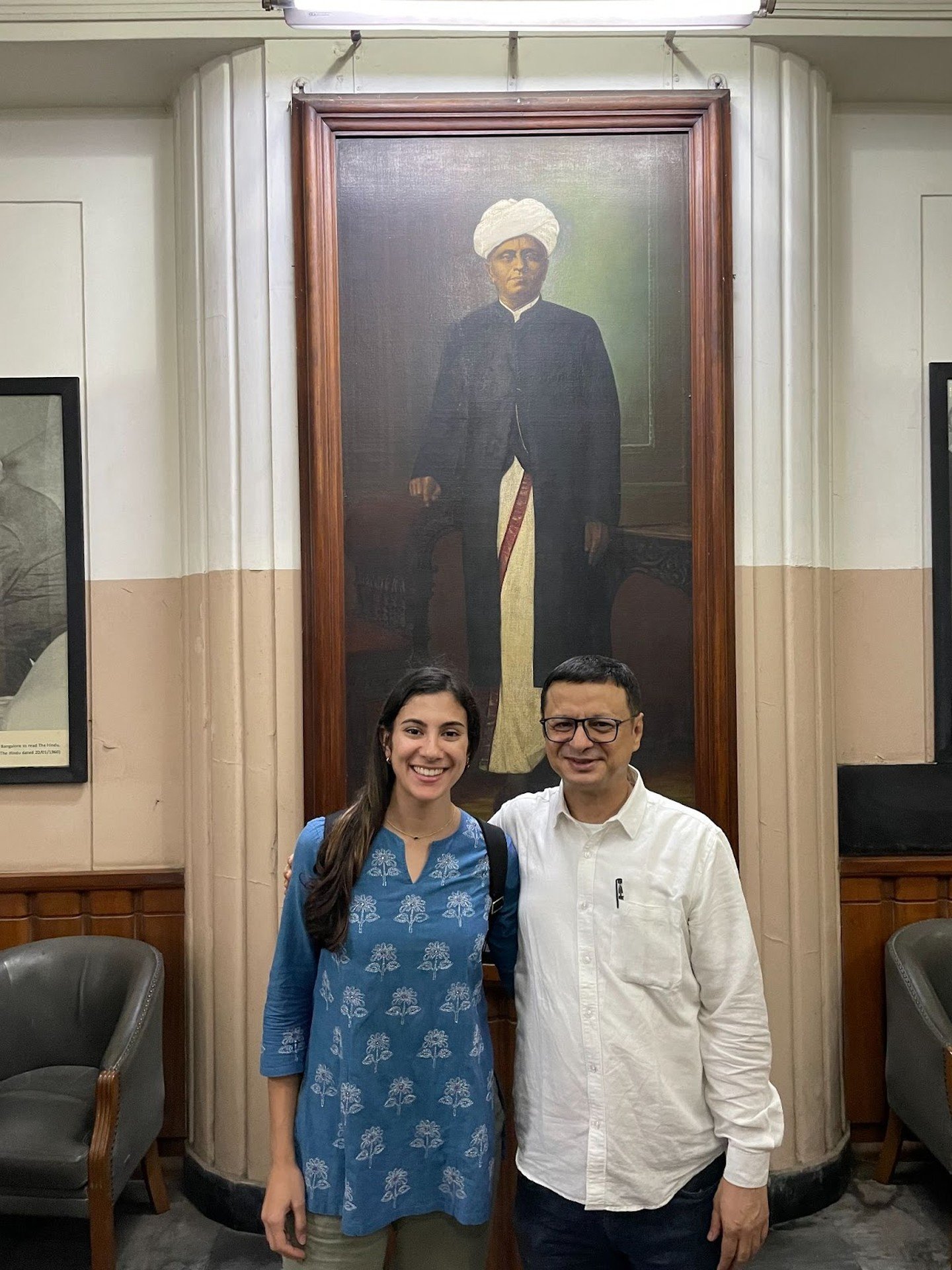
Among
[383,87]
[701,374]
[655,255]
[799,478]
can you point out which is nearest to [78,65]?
[383,87]

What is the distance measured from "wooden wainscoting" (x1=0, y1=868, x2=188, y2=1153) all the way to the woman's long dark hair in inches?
75.7

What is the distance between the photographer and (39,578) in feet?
11.2

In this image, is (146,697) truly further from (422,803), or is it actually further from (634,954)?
(634,954)

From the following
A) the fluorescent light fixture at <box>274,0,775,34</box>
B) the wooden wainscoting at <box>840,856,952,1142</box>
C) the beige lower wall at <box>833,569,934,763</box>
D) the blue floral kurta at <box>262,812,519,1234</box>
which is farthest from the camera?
the beige lower wall at <box>833,569,934,763</box>

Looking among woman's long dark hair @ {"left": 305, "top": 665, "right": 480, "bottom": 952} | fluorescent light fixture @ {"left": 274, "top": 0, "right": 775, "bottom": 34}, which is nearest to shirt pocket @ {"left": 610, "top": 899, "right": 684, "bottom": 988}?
woman's long dark hair @ {"left": 305, "top": 665, "right": 480, "bottom": 952}

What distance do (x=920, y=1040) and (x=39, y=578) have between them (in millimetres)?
3148

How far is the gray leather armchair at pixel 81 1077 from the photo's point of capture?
103 inches

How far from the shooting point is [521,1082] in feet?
5.54

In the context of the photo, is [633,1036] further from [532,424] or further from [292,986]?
[532,424]

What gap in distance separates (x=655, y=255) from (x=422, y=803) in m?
2.22

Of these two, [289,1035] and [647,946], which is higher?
[647,946]

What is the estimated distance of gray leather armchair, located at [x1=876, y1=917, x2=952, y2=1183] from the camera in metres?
2.85

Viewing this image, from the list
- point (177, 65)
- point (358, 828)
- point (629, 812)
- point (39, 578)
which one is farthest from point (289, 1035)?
point (177, 65)

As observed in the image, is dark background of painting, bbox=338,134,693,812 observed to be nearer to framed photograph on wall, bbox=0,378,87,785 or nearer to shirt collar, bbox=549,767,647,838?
framed photograph on wall, bbox=0,378,87,785
